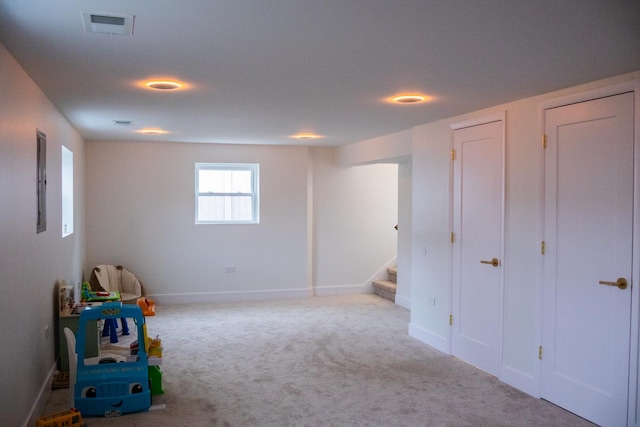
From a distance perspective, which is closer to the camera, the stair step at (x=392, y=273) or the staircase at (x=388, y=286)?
the staircase at (x=388, y=286)

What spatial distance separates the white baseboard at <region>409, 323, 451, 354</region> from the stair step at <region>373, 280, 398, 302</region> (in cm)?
196

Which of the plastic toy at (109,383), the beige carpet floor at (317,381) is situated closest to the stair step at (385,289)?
the beige carpet floor at (317,381)

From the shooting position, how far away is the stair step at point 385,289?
775 centimetres

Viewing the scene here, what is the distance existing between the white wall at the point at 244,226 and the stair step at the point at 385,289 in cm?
24

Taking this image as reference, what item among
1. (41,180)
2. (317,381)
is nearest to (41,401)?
(41,180)

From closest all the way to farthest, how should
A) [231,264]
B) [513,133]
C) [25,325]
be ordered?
[25,325]
[513,133]
[231,264]

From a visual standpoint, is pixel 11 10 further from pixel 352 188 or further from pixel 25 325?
pixel 352 188

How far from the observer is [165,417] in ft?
11.8

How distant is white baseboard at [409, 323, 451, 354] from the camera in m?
5.10

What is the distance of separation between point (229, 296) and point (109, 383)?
13.5ft

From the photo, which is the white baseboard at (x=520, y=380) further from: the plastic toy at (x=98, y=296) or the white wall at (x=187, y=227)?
the white wall at (x=187, y=227)

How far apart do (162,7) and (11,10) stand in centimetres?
65

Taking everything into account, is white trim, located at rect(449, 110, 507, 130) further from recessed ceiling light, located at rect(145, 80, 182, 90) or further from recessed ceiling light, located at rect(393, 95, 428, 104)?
recessed ceiling light, located at rect(145, 80, 182, 90)

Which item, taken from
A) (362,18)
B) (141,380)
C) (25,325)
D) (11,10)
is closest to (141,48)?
(11,10)
